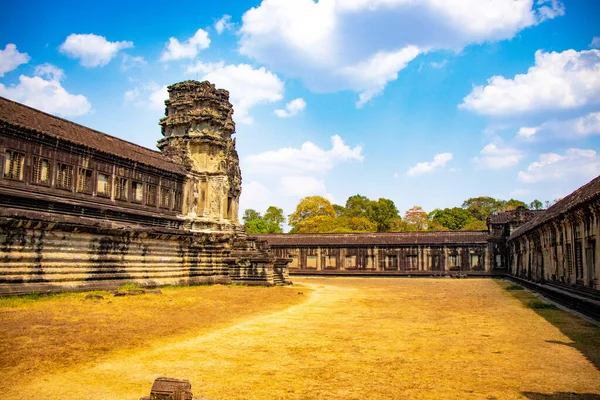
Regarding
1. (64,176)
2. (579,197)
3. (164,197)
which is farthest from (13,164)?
(579,197)

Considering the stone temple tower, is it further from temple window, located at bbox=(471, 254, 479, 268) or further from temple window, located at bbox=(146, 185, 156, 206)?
temple window, located at bbox=(471, 254, 479, 268)

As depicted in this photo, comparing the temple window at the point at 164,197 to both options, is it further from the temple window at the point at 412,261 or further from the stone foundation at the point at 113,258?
the temple window at the point at 412,261

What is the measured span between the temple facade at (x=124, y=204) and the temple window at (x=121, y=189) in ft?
0.19

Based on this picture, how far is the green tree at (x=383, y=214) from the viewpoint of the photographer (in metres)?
76.1

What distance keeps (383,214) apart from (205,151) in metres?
49.8

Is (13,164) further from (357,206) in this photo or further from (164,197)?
(357,206)

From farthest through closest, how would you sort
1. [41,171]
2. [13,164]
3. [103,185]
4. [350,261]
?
[350,261]
[103,185]
[41,171]
[13,164]

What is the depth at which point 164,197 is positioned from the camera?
28391mm

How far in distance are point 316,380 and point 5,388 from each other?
4.17 meters

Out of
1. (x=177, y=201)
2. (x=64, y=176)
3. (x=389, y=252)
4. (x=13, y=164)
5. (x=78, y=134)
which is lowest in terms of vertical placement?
(x=389, y=252)

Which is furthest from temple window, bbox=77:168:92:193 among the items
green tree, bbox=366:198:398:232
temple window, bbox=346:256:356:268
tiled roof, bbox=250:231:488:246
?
green tree, bbox=366:198:398:232

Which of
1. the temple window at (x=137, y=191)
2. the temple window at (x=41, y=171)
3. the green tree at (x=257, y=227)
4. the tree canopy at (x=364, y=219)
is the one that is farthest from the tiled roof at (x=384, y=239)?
the temple window at (x=41, y=171)

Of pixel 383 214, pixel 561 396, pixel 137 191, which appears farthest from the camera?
pixel 383 214

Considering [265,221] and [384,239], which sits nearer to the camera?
[384,239]
